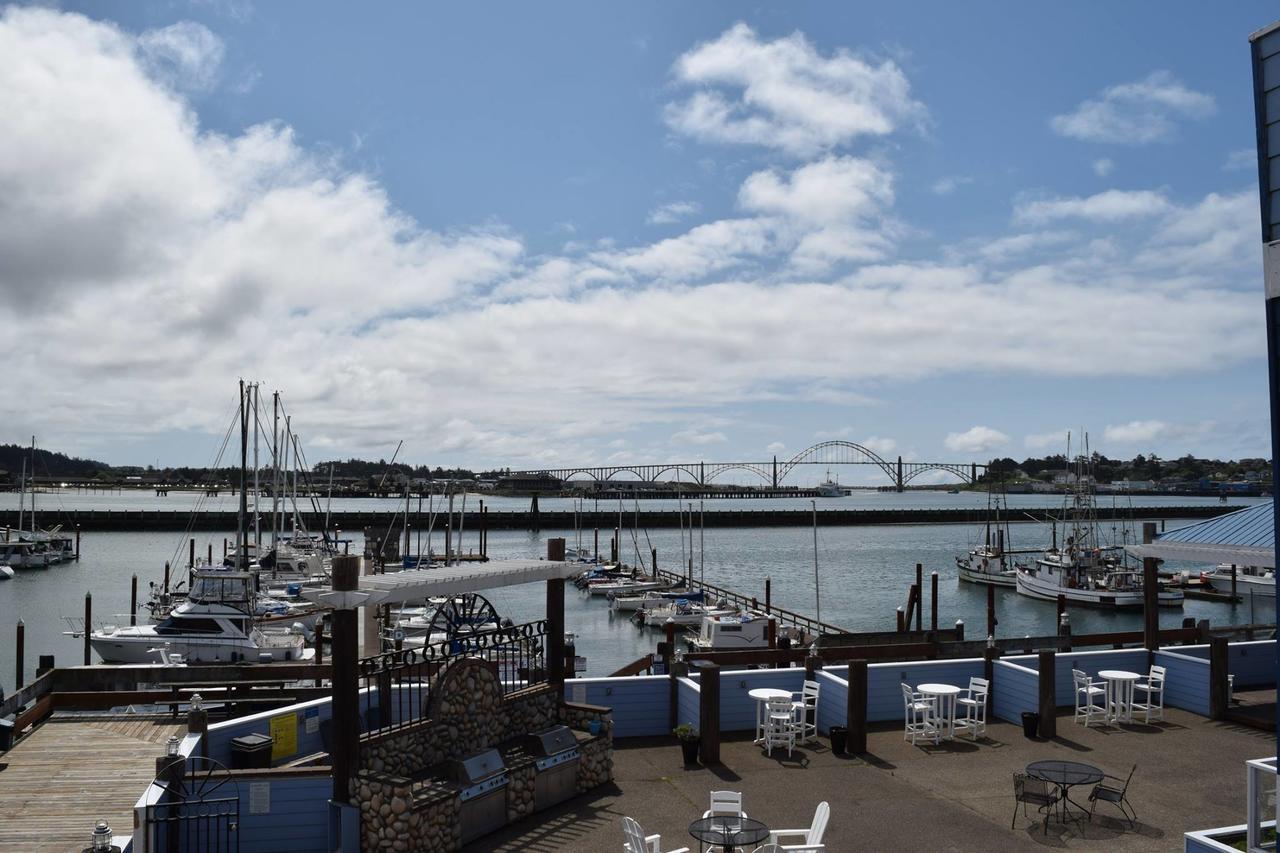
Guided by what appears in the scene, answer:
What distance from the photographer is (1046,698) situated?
48.6 feet

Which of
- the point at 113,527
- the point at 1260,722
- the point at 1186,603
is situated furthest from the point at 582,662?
the point at 113,527

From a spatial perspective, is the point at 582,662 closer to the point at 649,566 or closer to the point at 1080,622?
the point at 1080,622

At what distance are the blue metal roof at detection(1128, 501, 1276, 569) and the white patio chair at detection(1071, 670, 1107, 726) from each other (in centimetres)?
237

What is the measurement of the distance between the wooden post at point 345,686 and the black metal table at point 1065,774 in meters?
7.57

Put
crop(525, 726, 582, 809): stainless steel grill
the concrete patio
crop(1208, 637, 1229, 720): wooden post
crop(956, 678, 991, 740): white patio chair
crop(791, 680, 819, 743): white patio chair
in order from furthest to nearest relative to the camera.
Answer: crop(1208, 637, 1229, 720): wooden post, crop(956, 678, 991, 740): white patio chair, crop(791, 680, 819, 743): white patio chair, crop(525, 726, 582, 809): stainless steel grill, the concrete patio

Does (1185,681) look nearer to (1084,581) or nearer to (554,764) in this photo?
(554,764)

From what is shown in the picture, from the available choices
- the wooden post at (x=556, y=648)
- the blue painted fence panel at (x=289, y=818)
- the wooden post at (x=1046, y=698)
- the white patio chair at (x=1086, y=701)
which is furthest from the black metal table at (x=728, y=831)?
the white patio chair at (x=1086, y=701)

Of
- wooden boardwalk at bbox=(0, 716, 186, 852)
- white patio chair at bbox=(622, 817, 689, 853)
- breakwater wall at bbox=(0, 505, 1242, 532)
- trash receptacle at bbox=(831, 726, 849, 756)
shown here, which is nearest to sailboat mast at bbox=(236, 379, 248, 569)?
wooden boardwalk at bbox=(0, 716, 186, 852)

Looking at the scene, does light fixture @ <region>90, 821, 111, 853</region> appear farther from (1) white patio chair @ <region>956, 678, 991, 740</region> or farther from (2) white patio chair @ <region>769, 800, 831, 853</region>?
(1) white patio chair @ <region>956, 678, 991, 740</region>

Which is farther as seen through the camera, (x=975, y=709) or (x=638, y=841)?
(x=975, y=709)

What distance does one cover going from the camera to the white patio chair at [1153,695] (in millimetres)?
15602

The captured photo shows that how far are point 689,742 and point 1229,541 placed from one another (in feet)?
28.3

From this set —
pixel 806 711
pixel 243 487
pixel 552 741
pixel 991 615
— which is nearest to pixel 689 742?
pixel 552 741

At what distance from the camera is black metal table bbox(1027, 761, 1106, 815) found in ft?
35.9
